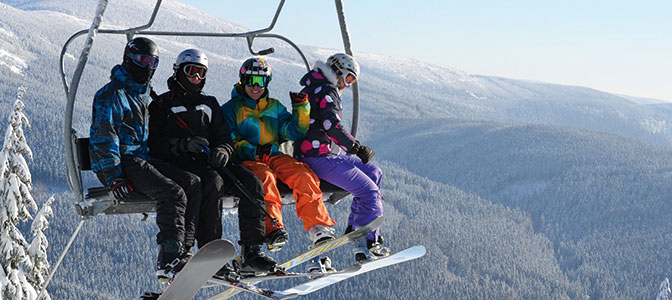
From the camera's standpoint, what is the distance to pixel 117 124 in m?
3.77

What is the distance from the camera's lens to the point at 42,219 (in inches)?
452

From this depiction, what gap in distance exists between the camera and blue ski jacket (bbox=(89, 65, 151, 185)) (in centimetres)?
369

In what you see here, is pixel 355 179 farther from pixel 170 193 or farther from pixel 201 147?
pixel 170 193

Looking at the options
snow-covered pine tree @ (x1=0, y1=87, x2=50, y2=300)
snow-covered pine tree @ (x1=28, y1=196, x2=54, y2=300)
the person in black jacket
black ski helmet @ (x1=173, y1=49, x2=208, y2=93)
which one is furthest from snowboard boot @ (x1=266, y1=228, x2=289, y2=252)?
snow-covered pine tree @ (x1=28, y1=196, x2=54, y2=300)

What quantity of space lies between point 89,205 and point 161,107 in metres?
0.71

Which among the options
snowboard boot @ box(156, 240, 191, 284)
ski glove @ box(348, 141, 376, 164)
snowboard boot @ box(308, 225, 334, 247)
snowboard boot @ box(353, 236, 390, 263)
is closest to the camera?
snowboard boot @ box(156, 240, 191, 284)

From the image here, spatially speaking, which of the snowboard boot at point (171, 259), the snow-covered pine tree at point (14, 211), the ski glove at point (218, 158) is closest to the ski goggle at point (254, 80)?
the ski glove at point (218, 158)

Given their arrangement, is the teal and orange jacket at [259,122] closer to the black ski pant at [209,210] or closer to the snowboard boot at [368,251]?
the black ski pant at [209,210]

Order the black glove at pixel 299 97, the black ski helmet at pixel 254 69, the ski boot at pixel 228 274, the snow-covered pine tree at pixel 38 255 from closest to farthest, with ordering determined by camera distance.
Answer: the ski boot at pixel 228 274 < the black ski helmet at pixel 254 69 < the black glove at pixel 299 97 < the snow-covered pine tree at pixel 38 255

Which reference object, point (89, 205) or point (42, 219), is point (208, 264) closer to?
point (89, 205)

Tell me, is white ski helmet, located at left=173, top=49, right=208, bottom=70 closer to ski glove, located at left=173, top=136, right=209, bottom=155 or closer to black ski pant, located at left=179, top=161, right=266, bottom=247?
ski glove, located at left=173, top=136, right=209, bottom=155

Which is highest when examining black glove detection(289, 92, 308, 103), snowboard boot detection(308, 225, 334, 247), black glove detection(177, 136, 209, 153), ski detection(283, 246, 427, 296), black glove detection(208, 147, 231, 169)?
black glove detection(289, 92, 308, 103)

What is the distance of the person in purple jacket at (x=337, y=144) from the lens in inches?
185

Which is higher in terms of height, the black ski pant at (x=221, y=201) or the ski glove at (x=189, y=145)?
the ski glove at (x=189, y=145)
